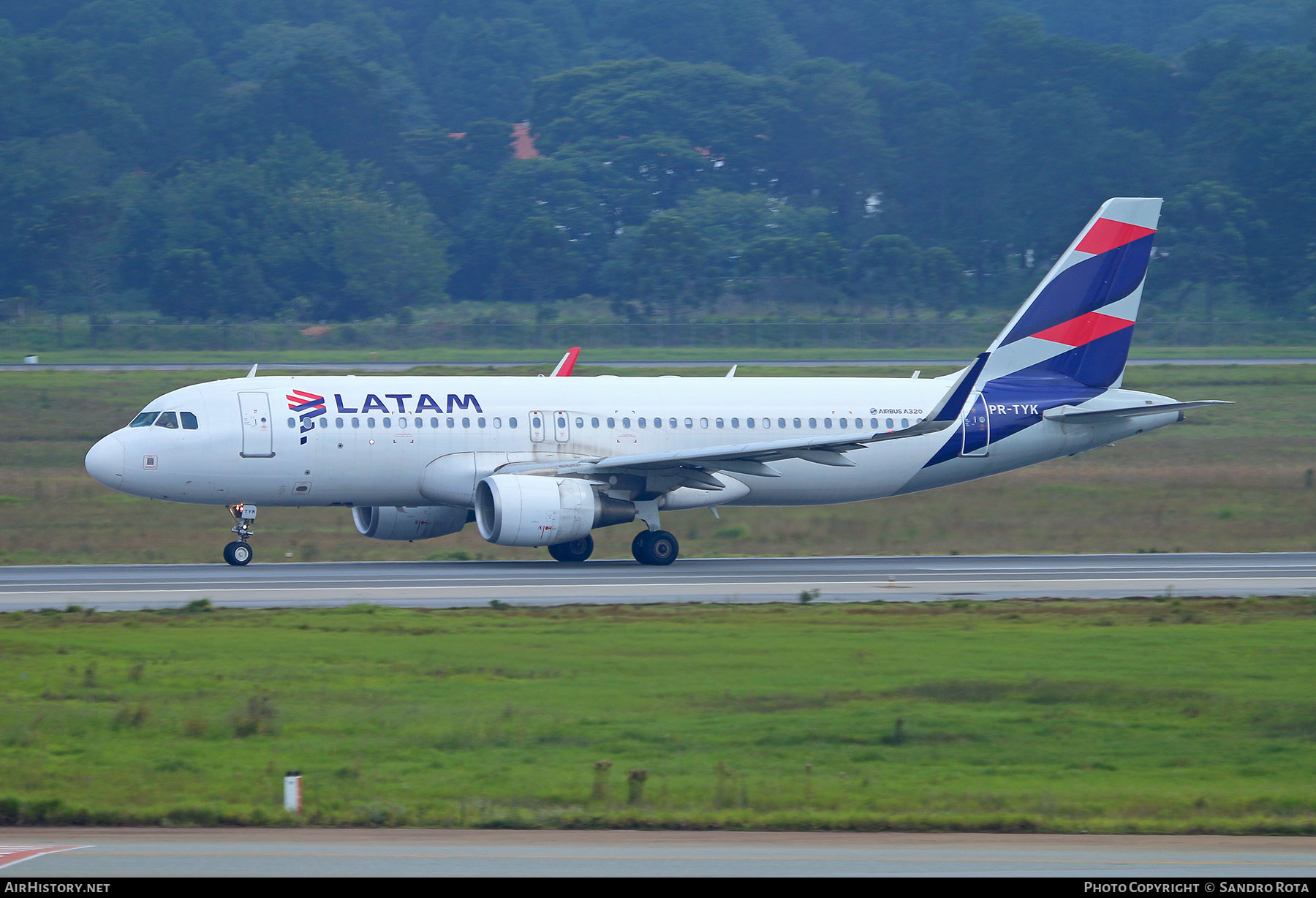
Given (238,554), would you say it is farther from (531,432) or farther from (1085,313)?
(1085,313)

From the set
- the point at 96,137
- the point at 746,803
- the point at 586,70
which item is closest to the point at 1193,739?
the point at 746,803

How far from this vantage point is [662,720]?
56.9 ft

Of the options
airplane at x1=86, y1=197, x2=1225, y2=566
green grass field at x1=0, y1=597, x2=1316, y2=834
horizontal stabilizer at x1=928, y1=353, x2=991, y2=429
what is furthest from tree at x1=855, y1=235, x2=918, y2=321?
green grass field at x1=0, y1=597, x2=1316, y2=834

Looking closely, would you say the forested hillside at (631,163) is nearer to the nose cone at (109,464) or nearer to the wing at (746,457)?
the wing at (746,457)

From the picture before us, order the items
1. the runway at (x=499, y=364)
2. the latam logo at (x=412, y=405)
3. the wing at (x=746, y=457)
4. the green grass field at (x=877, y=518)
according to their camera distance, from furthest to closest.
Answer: the runway at (x=499, y=364)
the green grass field at (x=877, y=518)
the latam logo at (x=412, y=405)
the wing at (x=746, y=457)

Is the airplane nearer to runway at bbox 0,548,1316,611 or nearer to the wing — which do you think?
the wing

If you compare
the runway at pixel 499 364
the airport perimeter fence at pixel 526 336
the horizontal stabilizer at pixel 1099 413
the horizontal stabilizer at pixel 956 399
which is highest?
the airport perimeter fence at pixel 526 336

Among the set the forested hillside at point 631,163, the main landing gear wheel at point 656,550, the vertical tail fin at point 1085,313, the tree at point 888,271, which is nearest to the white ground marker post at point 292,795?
the main landing gear wheel at point 656,550

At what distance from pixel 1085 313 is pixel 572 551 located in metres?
12.6

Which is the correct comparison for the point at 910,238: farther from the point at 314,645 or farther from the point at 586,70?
the point at 314,645

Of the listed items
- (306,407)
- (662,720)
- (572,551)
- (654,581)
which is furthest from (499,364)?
(662,720)

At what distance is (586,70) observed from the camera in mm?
117125

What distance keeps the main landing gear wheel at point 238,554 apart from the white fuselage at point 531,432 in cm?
87

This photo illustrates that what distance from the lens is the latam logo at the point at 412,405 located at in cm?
3212
